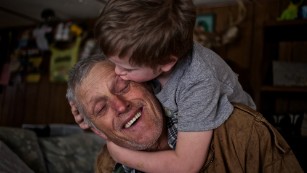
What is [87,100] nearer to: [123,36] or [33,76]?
[123,36]

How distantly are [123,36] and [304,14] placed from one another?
5.20ft

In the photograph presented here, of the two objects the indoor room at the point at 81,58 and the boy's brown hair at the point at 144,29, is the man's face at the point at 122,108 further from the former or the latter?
the indoor room at the point at 81,58

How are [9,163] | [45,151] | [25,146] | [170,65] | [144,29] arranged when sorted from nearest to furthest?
[144,29]
[170,65]
[9,163]
[25,146]
[45,151]

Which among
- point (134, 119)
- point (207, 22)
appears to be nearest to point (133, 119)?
point (134, 119)

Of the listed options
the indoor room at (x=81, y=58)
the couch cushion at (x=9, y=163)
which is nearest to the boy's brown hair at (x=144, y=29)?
the indoor room at (x=81, y=58)

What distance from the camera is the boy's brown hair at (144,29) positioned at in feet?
2.88

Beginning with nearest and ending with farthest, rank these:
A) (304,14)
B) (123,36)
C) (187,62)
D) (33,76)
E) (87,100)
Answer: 1. (123,36)
2. (187,62)
3. (87,100)
4. (304,14)
5. (33,76)

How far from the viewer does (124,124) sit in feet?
3.53

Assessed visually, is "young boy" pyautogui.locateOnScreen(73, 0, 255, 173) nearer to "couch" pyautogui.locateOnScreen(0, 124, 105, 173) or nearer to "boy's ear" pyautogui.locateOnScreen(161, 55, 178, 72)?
"boy's ear" pyautogui.locateOnScreen(161, 55, 178, 72)

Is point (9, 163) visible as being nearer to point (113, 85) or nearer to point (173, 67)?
point (113, 85)

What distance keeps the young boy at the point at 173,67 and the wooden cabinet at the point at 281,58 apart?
3.92 feet

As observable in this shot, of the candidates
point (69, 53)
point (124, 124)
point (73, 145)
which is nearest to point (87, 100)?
point (124, 124)

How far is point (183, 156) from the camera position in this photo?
953 millimetres

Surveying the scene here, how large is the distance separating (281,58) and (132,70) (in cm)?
177
